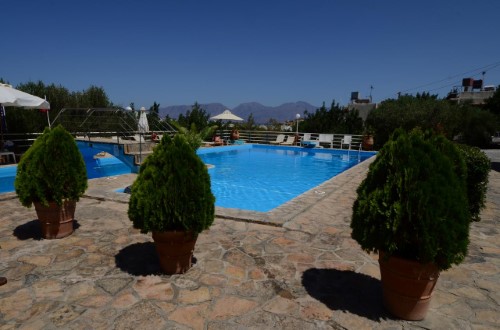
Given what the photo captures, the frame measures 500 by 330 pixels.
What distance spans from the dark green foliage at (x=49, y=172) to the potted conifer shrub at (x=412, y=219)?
3759mm

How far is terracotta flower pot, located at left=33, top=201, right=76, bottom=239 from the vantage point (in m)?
4.12

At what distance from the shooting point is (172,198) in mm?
3008

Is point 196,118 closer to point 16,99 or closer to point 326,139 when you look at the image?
point 326,139

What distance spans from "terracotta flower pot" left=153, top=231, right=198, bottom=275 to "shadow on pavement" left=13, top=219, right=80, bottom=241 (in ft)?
7.46

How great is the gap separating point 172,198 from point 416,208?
220 centimetres

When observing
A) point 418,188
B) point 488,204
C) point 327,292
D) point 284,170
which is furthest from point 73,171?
point 284,170

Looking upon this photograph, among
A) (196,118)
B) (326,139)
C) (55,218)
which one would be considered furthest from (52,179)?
(326,139)

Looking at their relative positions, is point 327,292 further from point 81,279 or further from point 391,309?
point 81,279

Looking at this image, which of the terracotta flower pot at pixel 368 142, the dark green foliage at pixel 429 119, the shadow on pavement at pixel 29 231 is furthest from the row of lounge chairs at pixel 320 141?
A: the shadow on pavement at pixel 29 231

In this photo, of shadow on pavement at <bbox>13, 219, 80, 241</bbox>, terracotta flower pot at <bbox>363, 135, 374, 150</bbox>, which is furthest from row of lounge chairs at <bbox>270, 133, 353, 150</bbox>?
shadow on pavement at <bbox>13, 219, 80, 241</bbox>

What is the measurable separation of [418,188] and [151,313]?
2525 mm

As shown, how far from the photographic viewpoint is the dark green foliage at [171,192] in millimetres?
3004

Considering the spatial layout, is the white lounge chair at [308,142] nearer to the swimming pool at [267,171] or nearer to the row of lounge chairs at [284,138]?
the swimming pool at [267,171]

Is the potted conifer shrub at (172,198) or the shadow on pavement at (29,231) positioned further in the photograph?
the shadow on pavement at (29,231)
